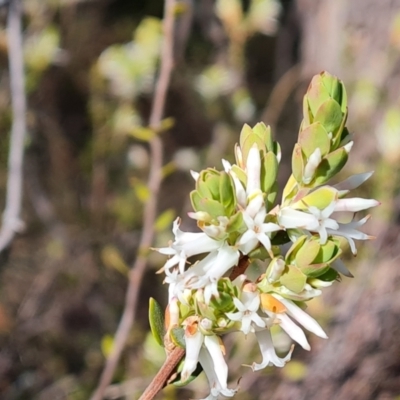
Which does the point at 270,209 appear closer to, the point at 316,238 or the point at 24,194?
the point at 316,238

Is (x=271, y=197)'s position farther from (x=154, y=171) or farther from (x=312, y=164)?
(x=154, y=171)


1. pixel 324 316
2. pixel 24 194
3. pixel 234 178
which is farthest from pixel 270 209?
pixel 24 194

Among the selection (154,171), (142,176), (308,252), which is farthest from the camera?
(142,176)

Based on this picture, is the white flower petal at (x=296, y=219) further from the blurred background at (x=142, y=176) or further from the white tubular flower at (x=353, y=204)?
the blurred background at (x=142, y=176)

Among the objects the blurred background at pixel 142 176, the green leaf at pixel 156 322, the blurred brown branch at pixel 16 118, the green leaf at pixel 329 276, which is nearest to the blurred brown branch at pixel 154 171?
the blurred background at pixel 142 176

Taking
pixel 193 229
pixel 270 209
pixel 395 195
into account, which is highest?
pixel 270 209

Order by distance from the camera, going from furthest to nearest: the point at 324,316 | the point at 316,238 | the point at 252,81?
the point at 252,81 < the point at 324,316 < the point at 316,238

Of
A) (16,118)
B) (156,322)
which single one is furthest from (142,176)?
(156,322)
